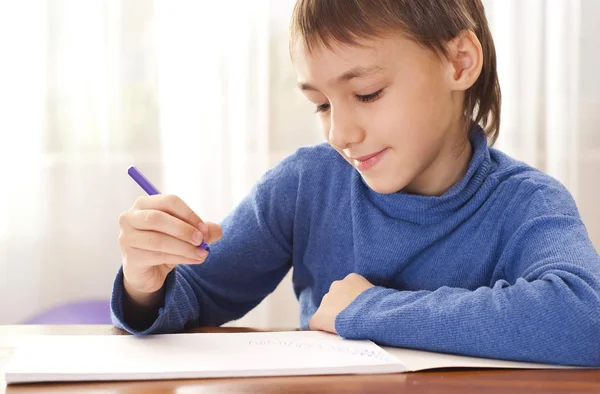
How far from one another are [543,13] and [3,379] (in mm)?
1756

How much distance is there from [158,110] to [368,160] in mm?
1164

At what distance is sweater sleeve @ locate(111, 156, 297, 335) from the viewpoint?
113 centimetres

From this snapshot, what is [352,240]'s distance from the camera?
115cm

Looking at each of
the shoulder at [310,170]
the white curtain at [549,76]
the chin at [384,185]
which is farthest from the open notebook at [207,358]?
the white curtain at [549,76]

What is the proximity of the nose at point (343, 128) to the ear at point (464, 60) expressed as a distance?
0.17 meters

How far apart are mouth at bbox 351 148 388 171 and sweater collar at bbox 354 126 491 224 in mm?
89

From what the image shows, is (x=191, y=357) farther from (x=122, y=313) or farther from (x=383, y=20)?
(x=383, y=20)

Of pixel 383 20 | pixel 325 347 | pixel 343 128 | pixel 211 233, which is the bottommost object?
pixel 325 347

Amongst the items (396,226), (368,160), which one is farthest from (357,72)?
(396,226)

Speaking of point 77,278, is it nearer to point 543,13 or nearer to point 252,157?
point 252,157

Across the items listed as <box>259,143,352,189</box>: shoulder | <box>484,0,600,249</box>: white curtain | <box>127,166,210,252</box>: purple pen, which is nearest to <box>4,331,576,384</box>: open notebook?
<box>127,166,210,252</box>: purple pen

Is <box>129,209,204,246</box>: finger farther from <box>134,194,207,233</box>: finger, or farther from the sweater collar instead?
the sweater collar

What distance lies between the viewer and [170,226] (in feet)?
2.86

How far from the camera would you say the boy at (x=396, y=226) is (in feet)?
2.74
